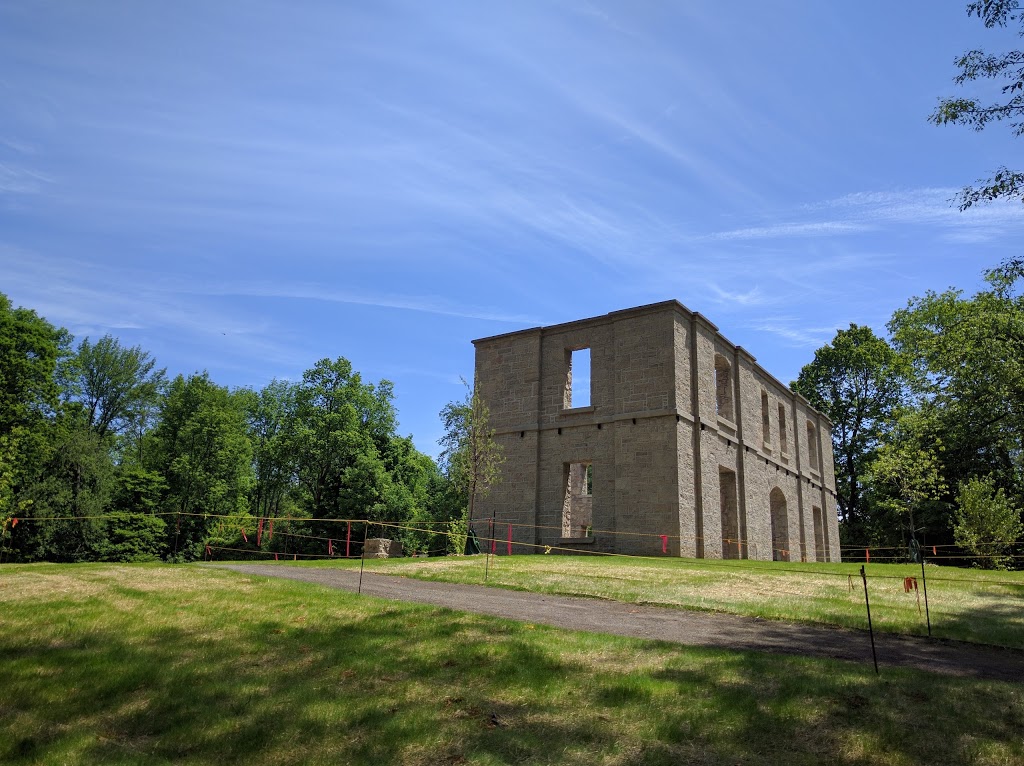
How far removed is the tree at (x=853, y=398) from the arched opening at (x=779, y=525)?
14.0 meters

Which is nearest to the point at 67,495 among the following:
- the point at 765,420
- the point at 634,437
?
the point at 634,437

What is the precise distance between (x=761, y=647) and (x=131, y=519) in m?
38.4

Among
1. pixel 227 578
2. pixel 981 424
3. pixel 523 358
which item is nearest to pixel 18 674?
pixel 227 578

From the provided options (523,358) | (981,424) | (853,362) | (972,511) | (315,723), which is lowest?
(315,723)

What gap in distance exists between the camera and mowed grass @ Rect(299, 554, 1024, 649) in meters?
11.1

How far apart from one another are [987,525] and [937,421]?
8.93 metres

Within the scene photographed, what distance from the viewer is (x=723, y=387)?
108 ft

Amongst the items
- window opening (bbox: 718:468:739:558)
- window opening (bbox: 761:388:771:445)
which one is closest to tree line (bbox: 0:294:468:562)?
window opening (bbox: 718:468:739:558)

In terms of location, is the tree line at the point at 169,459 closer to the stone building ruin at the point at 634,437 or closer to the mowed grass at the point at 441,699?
the stone building ruin at the point at 634,437

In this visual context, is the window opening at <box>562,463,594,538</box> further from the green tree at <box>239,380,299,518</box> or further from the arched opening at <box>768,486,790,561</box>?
the green tree at <box>239,380,299,518</box>

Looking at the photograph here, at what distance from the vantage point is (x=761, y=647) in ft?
28.4

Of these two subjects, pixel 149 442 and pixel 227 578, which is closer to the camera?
pixel 227 578

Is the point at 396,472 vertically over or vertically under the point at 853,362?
under

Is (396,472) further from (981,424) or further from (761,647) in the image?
(761,647)
